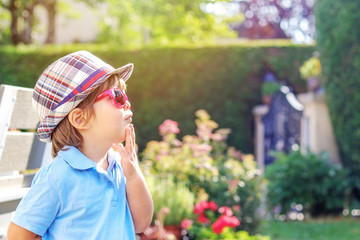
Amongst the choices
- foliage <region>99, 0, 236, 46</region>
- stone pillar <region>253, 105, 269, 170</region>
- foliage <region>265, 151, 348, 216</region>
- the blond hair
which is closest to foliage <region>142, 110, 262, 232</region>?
foliage <region>265, 151, 348, 216</region>

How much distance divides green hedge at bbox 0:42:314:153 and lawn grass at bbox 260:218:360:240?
398 centimetres

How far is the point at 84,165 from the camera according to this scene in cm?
164

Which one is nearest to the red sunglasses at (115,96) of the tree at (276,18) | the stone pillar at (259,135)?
the stone pillar at (259,135)

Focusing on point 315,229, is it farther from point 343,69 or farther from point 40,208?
point 40,208

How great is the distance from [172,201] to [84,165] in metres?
3.09

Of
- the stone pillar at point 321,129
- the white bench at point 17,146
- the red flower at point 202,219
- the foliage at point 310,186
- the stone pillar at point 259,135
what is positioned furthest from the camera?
the stone pillar at point 259,135

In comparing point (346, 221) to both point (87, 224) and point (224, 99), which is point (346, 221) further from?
point (87, 224)

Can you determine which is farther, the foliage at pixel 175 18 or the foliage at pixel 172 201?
the foliage at pixel 175 18

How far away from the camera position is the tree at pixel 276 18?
2327 cm

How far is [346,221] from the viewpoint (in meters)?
6.89

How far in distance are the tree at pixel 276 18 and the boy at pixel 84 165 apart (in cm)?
2186

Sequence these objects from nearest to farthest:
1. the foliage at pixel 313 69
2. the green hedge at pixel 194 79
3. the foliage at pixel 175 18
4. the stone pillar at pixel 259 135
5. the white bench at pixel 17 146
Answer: the white bench at pixel 17 146 < the foliage at pixel 313 69 < the stone pillar at pixel 259 135 < the green hedge at pixel 194 79 < the foliage at pixel 175 18

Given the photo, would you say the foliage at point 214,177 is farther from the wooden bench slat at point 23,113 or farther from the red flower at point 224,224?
the wooden bench slat at point 23,113

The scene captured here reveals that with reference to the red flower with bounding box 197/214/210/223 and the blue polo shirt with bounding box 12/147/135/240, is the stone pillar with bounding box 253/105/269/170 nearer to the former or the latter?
the red flower with bounding box 197/214/210/223
